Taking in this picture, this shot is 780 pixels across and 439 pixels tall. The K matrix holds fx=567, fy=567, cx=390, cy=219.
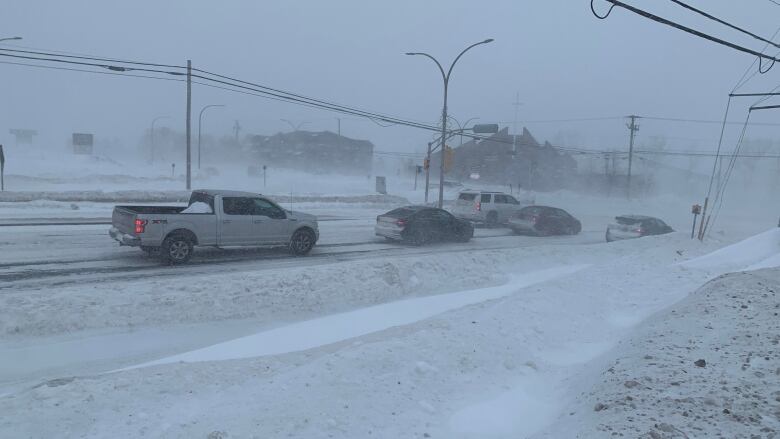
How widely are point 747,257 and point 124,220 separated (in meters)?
15.6

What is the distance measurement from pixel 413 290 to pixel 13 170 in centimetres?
6722

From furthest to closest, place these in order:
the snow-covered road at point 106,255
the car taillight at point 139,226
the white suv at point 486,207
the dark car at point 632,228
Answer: the white suv at point 486,207 < the dark car at point 632,228 < the car taillight at point 139,226 < the snow-covered road at point 106,255

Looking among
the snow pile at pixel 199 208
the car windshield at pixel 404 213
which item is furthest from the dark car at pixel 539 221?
the snow pile at pixel 199 208

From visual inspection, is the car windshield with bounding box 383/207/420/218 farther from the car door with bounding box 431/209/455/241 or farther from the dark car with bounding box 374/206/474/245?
the car door with bounding box 431/209/455/241

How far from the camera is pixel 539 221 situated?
83.1 ft

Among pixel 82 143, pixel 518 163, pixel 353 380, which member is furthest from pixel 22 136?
pixel 353 380

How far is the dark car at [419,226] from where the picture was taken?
18.7 m

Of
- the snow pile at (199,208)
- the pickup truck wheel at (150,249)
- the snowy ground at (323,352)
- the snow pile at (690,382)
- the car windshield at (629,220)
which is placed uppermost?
the snow pile at (199,208)

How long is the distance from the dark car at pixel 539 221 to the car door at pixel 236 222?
14.9 metres

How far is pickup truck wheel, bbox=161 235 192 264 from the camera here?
478 inches

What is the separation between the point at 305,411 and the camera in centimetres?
480

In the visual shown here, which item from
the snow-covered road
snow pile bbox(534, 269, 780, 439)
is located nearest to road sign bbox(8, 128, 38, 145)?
the snow-covered road

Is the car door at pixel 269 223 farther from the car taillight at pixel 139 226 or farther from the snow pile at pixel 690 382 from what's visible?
the snow pile at pixel 690 382

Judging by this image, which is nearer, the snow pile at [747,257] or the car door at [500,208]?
the snow pile at [747,257]
